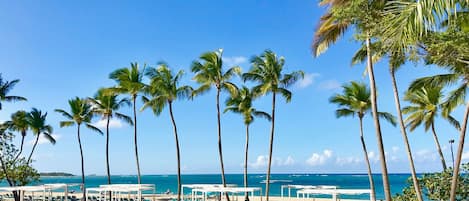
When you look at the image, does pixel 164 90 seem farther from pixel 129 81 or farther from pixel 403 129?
pixel 403 129

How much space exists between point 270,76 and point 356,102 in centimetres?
427

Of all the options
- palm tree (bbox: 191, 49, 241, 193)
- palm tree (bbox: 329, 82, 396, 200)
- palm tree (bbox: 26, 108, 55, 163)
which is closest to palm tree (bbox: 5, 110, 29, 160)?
palm tree (bbox: 26, 108, 55, 163)

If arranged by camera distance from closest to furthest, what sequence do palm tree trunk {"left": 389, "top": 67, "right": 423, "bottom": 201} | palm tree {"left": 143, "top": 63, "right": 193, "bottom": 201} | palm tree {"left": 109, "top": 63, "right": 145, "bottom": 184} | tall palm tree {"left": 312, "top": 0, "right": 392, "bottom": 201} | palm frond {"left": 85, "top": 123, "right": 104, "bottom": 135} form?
tall palm tree {"left": 312, "top": 0, "right": 392, "bottom": 201}
palm tree trunk {"left": 389, "top": 67, "right": 423, "bottom": 201}
palm tree {"left": 143, "top": 63, "right": 193, "bottom": 201}
palm tree {"left": 109, "top": 63, "right": 145, "bottom": 184}
palm frond {"left": 85, "top": 123, "right": 104, "bottom": 135}

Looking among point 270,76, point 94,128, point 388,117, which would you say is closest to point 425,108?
point 388,117

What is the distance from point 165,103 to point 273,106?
4.85 meters

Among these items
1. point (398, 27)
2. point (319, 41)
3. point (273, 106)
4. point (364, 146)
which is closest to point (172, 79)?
point (273, 106)

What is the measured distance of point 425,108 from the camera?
66.2 ft

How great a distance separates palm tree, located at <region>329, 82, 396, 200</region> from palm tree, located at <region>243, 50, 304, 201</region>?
94.5 inches

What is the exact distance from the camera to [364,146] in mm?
20516

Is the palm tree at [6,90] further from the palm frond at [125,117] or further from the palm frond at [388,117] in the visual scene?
the palm frond at [388,117]

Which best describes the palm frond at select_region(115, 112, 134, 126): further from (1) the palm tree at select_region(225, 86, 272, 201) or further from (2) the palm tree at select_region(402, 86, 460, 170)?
(2) the palm tree at select_region(402, 86, 460, 170)

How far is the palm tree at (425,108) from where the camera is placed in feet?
64.2

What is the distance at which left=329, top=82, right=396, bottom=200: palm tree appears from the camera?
65.8ft

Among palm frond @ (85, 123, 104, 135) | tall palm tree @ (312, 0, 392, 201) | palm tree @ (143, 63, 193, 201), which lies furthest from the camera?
palm frond @ (85, 123, 104, 135)
